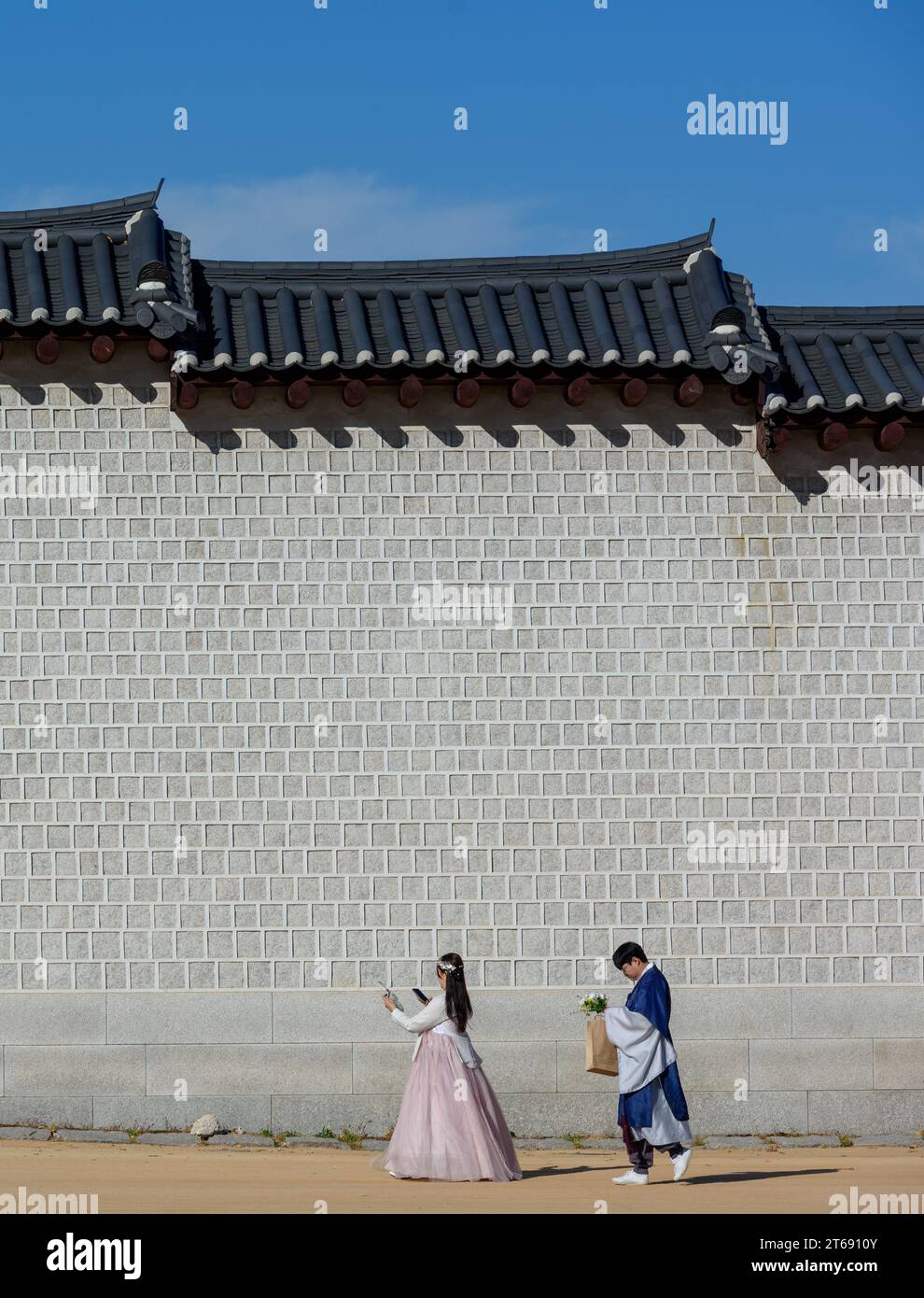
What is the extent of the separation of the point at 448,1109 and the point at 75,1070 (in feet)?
9.34

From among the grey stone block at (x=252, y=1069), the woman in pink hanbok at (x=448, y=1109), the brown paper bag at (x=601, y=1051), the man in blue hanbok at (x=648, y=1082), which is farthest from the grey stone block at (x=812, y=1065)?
the grey stone block at (x=252, y=1069)

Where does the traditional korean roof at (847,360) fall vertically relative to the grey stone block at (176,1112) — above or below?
above

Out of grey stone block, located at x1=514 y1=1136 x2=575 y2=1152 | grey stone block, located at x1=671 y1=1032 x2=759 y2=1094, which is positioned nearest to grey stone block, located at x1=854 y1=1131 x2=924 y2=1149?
grey stone block, located at x1=671 y1=1032 x2=759 y2=1094

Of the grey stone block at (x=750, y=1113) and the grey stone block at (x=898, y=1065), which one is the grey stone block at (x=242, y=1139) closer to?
the grey stone block at (x=750, y=1113)

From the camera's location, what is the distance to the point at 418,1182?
32.8 feet

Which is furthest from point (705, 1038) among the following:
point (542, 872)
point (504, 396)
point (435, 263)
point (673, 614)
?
point (435, 263)

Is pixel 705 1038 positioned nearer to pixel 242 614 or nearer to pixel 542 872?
pixel 542 872

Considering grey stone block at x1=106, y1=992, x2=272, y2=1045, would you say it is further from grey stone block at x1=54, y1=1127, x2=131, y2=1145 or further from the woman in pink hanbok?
the woman in pink hanbok

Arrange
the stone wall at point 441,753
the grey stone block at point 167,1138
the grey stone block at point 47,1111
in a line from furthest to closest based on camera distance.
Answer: the stone wall at point 441,753
the grey stone block at point 47,1111
the grey stone block at point 167,1138

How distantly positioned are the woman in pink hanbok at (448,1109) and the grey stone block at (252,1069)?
124 cm

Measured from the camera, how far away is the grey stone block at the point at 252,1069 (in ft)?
37.8

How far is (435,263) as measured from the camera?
13.3m

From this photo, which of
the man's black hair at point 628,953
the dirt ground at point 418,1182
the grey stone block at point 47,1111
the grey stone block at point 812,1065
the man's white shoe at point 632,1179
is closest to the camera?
the dirt ground at point 418,1182

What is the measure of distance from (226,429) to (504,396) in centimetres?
197
